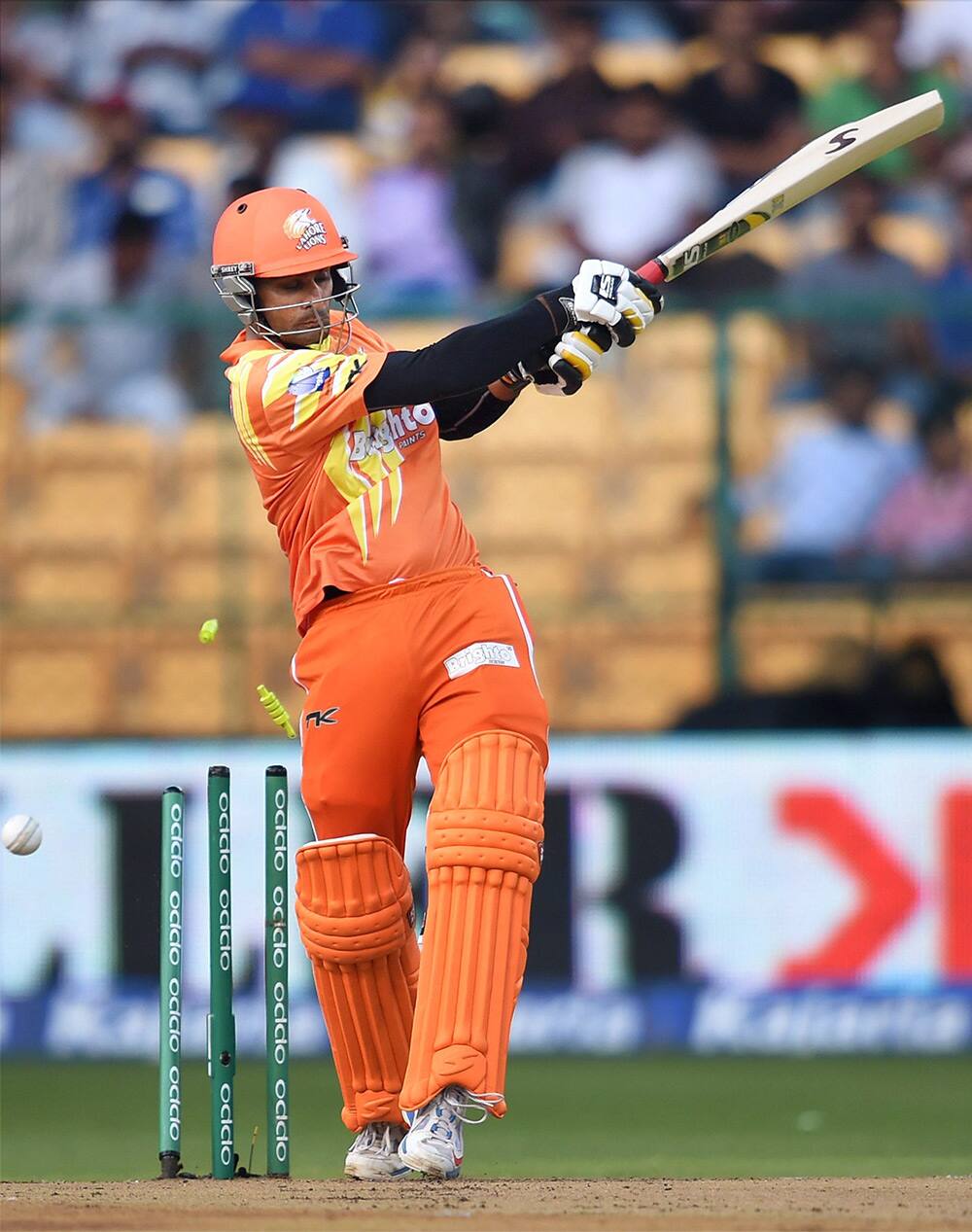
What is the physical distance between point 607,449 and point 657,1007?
2219mm

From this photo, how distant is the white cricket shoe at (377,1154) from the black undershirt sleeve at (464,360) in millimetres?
1497

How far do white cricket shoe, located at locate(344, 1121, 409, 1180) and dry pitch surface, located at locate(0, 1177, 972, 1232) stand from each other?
0.28 ft

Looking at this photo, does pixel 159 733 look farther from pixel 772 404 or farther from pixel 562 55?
pixel 562 55

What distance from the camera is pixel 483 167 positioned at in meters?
10.2

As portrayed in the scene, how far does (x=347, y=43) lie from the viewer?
1072 centimetres

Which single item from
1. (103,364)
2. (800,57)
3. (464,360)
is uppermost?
(800,57)

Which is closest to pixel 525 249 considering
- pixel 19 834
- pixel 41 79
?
pixel 41 79

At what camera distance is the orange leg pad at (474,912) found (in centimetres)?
434

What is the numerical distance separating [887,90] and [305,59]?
8.95ft

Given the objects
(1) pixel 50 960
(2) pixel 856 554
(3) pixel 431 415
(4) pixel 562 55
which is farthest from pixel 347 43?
(3) pixel 431 415

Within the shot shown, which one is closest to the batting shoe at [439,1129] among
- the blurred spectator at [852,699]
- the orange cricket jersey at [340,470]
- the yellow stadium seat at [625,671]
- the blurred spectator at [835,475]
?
the orange cricket jersey at [340,470]

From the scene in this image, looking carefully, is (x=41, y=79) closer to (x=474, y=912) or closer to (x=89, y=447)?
(x=89, y=447)

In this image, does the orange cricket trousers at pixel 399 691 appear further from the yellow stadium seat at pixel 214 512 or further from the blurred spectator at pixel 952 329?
the blurred spectator at pixel 952 329

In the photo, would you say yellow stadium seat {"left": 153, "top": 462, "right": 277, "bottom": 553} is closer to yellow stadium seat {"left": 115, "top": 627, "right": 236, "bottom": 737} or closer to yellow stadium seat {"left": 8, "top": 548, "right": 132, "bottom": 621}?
yellow stadium seat {"left": 8, "top": 548, "right": 132, "bottom": 621}
